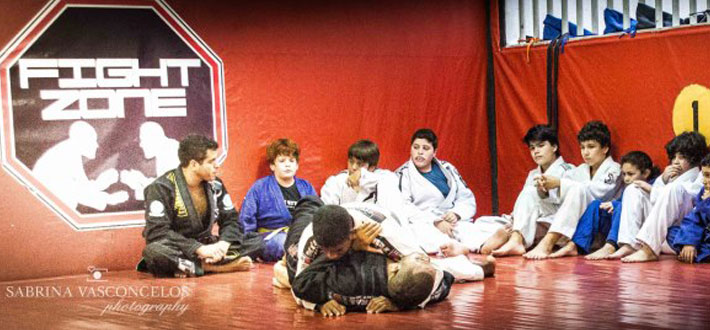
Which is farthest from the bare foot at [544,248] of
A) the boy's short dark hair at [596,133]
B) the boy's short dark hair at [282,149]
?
the boy's short dark hair at [282,149]

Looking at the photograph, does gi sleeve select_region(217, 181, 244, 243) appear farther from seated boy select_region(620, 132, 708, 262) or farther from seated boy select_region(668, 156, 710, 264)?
seated boy select_region(668, 156, 710, 264)

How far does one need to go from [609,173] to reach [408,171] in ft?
4.95

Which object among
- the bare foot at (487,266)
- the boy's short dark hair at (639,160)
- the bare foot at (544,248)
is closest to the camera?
the bare foot at (487,266)

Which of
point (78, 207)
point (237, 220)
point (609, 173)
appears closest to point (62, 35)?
point (78, 207)

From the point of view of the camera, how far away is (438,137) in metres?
8.40

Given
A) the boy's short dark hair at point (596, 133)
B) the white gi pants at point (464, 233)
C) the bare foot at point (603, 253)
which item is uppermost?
the boy's short dark hair at point (596, 133)

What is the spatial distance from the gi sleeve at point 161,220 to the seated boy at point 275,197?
2.66 ft

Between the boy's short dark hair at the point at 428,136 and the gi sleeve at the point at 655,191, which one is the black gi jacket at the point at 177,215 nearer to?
the boy's short dark hair at the point at 428,136

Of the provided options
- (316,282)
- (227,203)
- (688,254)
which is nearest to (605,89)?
(688,254)

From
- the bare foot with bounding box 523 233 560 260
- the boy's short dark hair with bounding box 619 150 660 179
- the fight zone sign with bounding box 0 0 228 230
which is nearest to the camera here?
A: the fight zone sign with bounding box 0 0 228 230

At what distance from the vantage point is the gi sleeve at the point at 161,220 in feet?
20.8

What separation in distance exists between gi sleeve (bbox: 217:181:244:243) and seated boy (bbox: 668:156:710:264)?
9.34 feet

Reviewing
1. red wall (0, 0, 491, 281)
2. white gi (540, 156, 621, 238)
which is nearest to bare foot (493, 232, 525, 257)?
white gi (540, 156, 621, 238)

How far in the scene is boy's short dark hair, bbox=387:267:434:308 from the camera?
4.62 metres
